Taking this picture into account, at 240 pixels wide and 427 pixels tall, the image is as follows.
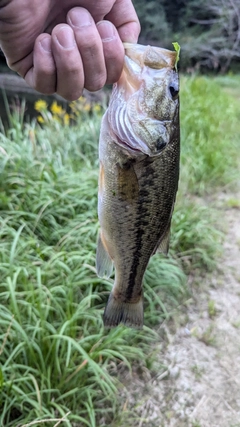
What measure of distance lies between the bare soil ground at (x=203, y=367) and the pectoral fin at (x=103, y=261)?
1219mm

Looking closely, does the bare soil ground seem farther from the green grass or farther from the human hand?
the human hand

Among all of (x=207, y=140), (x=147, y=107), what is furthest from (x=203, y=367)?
(x=207, y=140)

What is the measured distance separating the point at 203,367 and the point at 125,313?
1.37 m

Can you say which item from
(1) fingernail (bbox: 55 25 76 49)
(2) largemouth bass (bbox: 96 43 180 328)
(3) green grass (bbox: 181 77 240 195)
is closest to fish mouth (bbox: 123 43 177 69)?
(2) largemouth bass (bbox: 96 43 180 328)

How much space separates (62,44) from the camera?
1.22 meters

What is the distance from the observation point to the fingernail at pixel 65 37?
1.22 metres

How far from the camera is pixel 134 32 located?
1.57 metres

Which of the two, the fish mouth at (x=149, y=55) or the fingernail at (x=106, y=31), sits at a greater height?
the fingernail at (x=106, y=31)

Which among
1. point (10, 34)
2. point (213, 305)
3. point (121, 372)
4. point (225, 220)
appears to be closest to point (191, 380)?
point (121, 372)

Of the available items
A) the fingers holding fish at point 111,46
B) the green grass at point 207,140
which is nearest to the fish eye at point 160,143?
Answer: the fingers holding fish at point 111,46

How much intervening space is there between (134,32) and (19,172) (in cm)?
246

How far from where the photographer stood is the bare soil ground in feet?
8.57

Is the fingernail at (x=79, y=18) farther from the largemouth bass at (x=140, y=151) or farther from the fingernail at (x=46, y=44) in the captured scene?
the largemouth bass at (x=140, y=151)

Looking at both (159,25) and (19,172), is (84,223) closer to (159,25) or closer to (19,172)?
(19,172)
